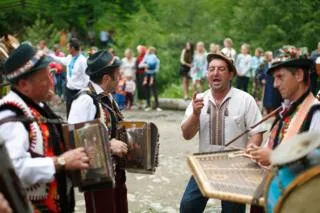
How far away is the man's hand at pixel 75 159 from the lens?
337cm

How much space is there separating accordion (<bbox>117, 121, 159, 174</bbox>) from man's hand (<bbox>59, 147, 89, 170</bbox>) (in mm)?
1328

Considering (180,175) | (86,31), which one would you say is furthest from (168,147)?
(86,31)

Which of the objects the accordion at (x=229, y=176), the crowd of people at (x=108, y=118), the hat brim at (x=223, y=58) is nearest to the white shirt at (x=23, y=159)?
the crowd of people at (x=108, y=118)

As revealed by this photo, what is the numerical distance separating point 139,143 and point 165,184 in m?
3.35

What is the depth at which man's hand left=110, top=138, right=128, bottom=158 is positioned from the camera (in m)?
4.54

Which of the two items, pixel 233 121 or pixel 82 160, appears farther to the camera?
pixel 233 121

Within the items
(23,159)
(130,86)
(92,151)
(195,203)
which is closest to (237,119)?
(195,203)

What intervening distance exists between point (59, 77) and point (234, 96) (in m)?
12.5

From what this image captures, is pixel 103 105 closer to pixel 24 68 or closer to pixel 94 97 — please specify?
pixel 94 97

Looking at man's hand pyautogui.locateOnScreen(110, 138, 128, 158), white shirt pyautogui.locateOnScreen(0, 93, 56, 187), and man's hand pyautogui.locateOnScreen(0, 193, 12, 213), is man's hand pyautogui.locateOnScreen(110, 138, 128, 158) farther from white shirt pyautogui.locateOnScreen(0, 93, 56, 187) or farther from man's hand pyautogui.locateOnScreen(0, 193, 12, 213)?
man's hand pyautogui.locateOnScreen(0, 193, 12, 213)

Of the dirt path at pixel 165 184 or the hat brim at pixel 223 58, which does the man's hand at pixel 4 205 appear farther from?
the dirt path at pixel 165 184

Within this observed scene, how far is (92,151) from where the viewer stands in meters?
3.62

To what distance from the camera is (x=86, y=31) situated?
22.5 meters

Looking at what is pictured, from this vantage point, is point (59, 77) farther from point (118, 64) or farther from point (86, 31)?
point (118, 64)
